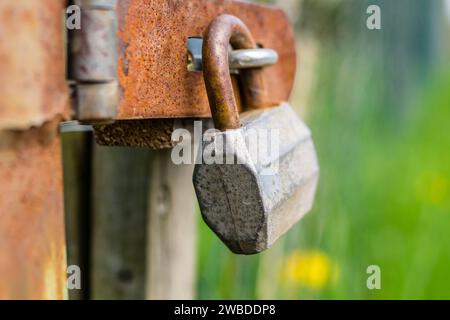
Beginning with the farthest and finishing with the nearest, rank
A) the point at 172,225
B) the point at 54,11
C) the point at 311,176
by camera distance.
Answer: the point at 172,225, the point at 311,176, the point at 54,11

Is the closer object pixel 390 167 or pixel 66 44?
pixel 66 44

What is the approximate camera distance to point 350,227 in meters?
1.98

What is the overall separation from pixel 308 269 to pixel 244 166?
3.68 feet

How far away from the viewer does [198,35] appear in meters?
0.60

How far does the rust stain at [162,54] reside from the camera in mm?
488

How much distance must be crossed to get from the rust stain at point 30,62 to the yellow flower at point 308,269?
1.24 metres

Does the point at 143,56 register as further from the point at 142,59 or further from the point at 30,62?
the point at 30,62

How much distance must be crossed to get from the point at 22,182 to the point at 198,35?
25cm

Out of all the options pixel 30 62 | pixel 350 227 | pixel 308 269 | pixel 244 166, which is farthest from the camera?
pixel 350 227

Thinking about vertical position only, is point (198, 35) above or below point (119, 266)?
above

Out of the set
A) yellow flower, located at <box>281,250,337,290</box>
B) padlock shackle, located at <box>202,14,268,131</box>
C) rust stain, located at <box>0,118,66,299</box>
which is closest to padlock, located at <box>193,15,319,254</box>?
padlock shackle, located at <box>202,14,268,131</box>

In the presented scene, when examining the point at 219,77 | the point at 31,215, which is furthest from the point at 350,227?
the point at 31,215

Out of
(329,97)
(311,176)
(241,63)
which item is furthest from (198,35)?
(329,97)
